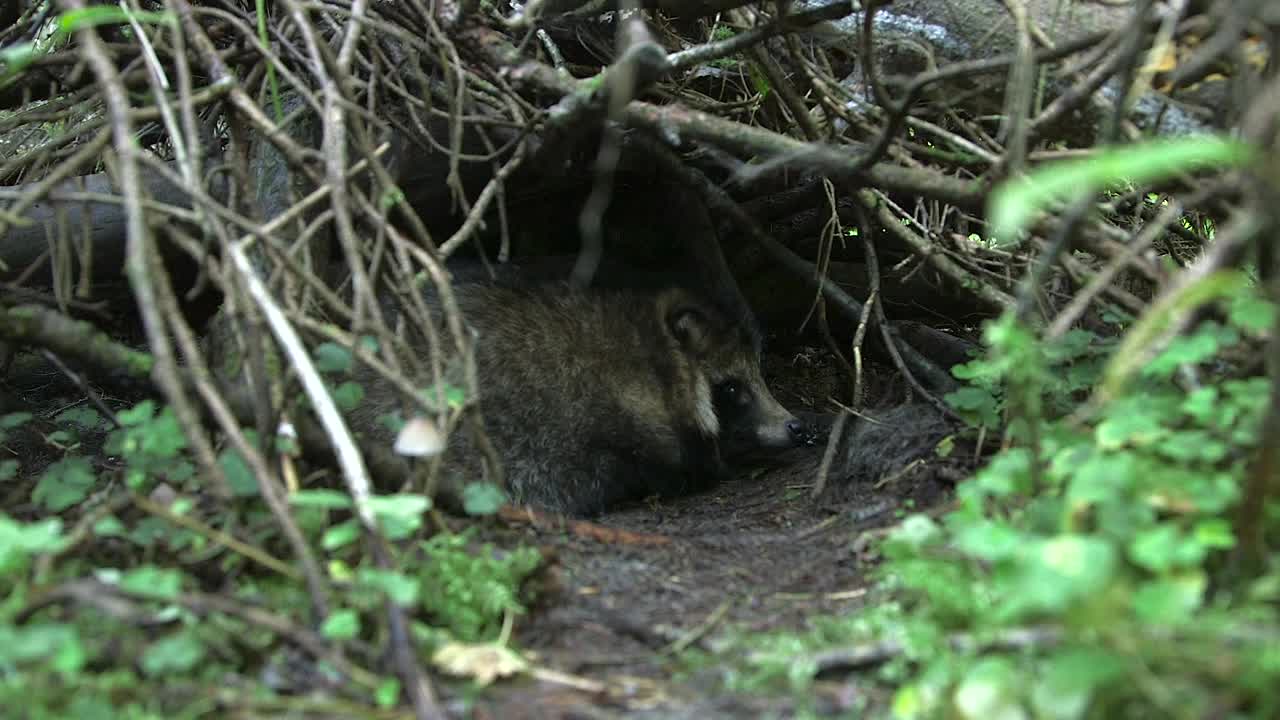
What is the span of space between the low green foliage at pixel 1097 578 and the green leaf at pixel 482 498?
2.21 feet

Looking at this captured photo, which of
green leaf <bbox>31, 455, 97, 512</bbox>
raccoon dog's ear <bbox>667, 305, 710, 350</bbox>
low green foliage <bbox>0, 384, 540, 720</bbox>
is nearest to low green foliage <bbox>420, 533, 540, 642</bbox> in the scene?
low green foliage <bbox>0, 384, 540, 720</bbox>

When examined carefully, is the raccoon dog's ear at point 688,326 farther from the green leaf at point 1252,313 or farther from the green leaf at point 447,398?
the green leaf at point 1252,313

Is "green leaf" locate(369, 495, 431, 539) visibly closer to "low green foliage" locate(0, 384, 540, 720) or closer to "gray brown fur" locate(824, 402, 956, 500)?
"low green foliage" locate(0, 384, 540, 720)

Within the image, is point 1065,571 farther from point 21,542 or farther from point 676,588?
point 21,542

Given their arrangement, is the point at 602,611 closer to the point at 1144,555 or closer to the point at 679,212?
the point at 1144,555

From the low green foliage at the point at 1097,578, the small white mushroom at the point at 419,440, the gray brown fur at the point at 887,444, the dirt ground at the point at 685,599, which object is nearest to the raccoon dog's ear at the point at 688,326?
the gray brown fur at the point at 887,444

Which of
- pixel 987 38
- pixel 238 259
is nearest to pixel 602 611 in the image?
pixel 238 259

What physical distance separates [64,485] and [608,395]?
9.19ft

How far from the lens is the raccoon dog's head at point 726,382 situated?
542 centimetres

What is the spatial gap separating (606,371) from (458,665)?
310 cm

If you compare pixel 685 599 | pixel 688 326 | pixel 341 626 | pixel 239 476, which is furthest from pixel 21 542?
pixel 688 326

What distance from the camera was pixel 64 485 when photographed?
2.57 meters

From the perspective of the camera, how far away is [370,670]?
77.5 inches

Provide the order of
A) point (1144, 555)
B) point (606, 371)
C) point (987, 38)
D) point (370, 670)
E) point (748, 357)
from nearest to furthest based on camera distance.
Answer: point (1144, 555)
point (370, 670)
point (987, 38)
point (606, 371)
point (748, 357)
